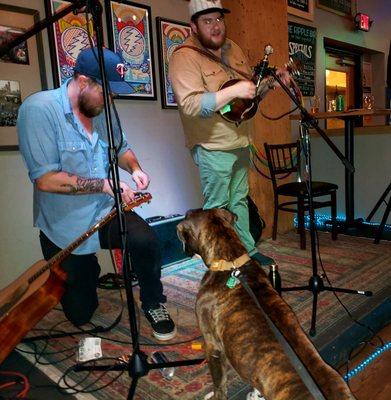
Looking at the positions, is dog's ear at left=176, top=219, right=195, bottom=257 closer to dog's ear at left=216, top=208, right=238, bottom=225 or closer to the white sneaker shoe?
dog's ear at left=216, top=208, right=238, bottom=225

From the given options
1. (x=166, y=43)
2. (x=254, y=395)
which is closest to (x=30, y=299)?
(x=254, y=395)

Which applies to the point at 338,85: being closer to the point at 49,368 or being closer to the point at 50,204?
the point at 50,204

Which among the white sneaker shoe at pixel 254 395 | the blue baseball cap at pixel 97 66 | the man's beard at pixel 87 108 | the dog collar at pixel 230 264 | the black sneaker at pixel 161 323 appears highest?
the blue baseball cap at pixel 97 66

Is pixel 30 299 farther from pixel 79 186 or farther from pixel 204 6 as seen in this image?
pixel 204 6

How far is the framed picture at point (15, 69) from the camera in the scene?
2.40 metres

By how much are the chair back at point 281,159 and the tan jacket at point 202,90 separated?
1134 mm

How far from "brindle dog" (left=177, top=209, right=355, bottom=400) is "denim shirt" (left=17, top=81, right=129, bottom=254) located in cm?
80

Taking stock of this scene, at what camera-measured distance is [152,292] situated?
216 cm

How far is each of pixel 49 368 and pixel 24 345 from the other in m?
0.34

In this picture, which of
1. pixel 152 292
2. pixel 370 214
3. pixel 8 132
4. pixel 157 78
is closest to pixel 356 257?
pixel 370 214

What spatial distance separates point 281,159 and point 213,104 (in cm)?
198

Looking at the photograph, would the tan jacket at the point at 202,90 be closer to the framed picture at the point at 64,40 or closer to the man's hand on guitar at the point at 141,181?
the man's hand on guitar at the point at 141,181

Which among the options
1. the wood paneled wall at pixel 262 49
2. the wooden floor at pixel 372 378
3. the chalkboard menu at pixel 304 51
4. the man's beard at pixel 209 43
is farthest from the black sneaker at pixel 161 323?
the chalkboard menu at pixel 304 51

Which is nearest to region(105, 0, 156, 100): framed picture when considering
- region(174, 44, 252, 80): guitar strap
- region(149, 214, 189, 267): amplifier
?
region(174, 44, 252, 80): guitar strap
